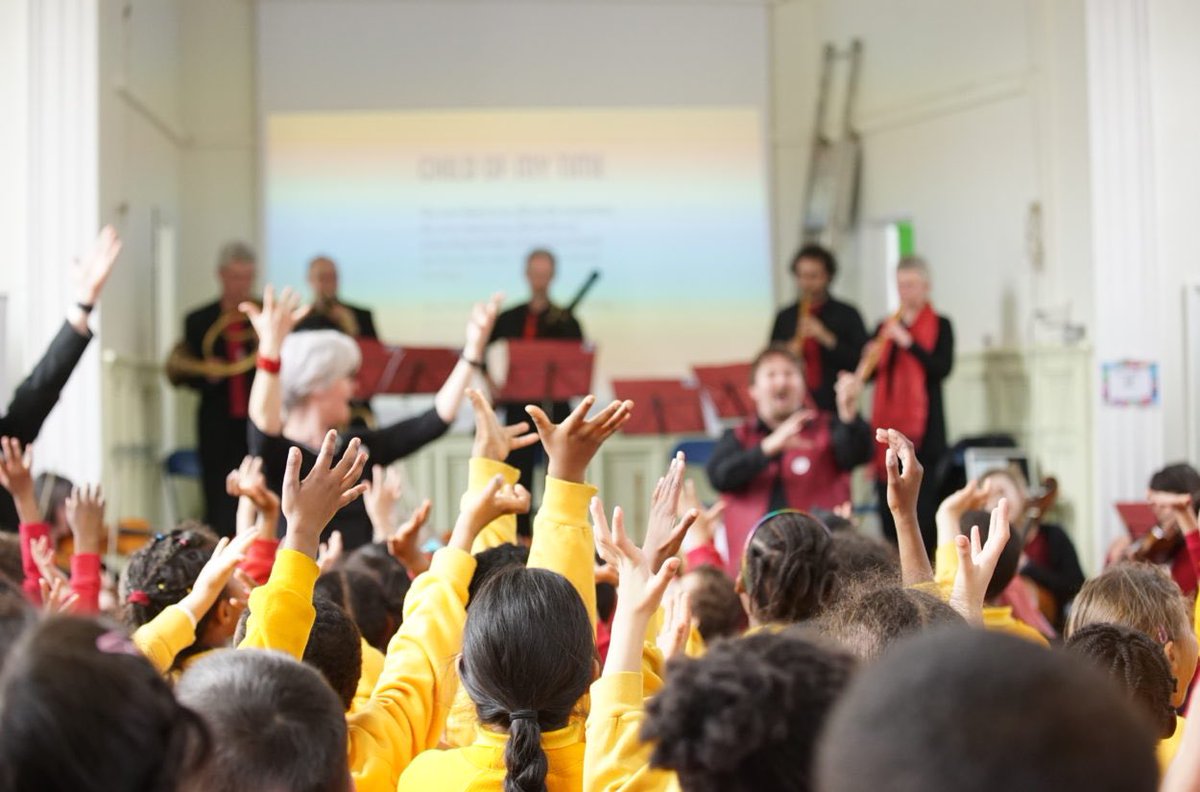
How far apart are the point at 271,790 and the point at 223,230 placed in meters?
7.92

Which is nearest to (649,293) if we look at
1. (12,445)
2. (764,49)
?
(764,49)

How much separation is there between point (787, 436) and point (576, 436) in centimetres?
304

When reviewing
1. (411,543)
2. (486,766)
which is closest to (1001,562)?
(411,543)

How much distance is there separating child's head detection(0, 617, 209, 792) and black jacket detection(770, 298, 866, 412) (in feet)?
21.0

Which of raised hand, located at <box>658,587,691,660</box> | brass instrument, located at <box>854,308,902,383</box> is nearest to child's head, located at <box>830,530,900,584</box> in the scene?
raised hand, located at <box>658,587,691,660</box>

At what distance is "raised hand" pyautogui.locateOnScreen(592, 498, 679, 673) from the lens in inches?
66.1

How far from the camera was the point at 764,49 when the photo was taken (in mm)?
9188

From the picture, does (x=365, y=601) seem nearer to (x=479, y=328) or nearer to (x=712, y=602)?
(x=712, y=602)

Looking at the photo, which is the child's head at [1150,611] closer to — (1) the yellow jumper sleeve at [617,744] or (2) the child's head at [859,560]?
(2) the child's head at [859,560]

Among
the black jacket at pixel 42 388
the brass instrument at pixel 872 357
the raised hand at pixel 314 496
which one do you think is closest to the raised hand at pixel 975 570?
the raised hand at pixel 314 496

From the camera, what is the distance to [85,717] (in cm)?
104

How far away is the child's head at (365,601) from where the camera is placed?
2.81m

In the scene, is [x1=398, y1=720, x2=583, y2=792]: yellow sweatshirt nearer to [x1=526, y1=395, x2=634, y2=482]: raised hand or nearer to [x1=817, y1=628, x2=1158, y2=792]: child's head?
[x1=526, y1=395, x2=634, y2=482]: raised hand

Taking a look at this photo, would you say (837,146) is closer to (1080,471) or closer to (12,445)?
(1080,471)
